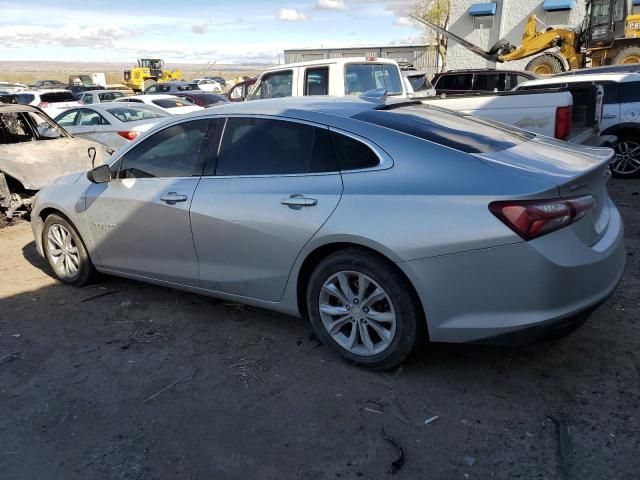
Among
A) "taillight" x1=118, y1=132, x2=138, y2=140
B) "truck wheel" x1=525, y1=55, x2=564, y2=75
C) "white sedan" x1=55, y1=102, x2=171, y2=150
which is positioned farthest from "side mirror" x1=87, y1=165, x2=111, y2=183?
"truck wheel" x1=525, y1=55, x2=564, y2=75

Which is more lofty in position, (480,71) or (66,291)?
(480,71)

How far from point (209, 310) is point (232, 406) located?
1.40 meters

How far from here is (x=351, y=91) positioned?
9.05 metres

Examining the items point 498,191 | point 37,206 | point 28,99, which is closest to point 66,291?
point 37,206

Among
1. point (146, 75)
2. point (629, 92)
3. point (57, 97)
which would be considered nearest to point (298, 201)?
point (629, 92)

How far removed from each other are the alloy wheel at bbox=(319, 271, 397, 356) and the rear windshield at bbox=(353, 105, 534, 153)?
0.92 m

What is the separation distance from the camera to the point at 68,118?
37.2 ft

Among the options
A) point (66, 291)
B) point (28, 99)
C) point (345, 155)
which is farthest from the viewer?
point (28, 99)

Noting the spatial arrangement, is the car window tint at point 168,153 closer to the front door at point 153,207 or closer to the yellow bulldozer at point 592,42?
the front door at point 153,207

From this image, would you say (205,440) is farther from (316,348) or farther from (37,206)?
(37,206)

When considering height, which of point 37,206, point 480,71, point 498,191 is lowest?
point 37,206

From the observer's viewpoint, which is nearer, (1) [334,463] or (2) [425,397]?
(1) [334,463]

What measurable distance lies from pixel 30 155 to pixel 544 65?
711 inches

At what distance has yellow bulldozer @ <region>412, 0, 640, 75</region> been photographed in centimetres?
1955
